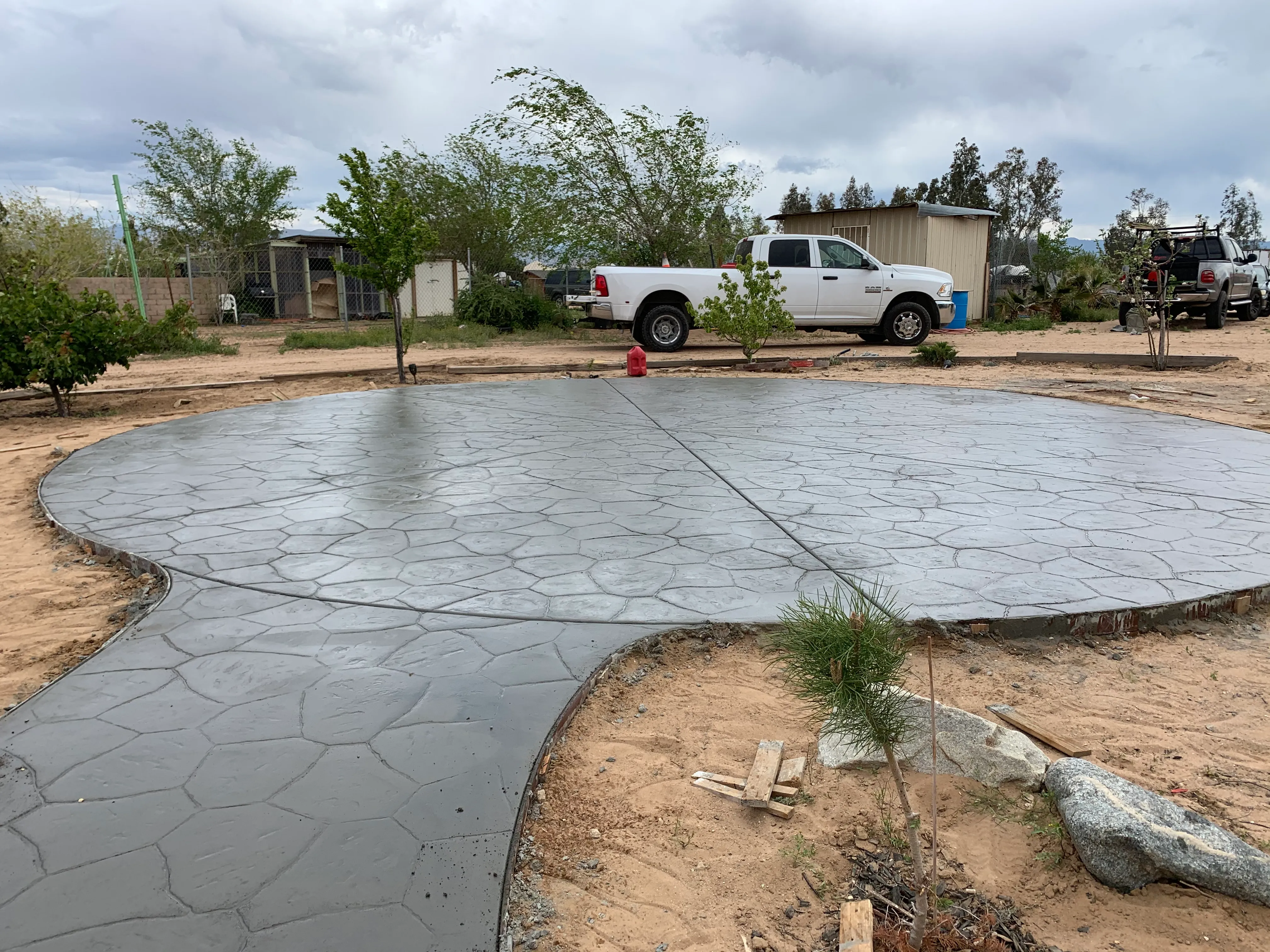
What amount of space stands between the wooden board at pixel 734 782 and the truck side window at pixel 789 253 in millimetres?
13835

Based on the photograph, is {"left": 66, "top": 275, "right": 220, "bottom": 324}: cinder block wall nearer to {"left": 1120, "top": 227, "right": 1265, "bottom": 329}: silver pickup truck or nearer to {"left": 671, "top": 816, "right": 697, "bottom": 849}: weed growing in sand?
{"left": 671, "top": 816, "right": 697, "bottom": 849}: weed growing in sand

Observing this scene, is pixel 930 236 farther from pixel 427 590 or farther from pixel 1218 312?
pixel 427 590

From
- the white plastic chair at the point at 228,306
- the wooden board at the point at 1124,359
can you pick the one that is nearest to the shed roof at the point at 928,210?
the wooden board at the point at 1124,359

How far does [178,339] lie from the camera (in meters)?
13.0

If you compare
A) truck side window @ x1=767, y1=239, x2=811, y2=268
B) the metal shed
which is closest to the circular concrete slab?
truck side window @ x1=767, y1=239, x2=811, y2=268

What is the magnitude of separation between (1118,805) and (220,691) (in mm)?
2789

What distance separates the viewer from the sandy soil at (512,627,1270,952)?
6.79 ft

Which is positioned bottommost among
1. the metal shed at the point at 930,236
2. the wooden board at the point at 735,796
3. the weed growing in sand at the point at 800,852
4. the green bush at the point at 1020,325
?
the weed growing in sand at the point at 800,852

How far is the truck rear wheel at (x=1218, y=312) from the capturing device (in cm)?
1934

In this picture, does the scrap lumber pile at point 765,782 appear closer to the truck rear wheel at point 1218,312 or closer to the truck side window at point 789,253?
the truck side window at point 789,253

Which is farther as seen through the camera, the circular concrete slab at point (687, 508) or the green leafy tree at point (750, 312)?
the green leafy tree at point (750, 312)

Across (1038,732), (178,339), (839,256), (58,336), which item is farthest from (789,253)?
(1038,732)

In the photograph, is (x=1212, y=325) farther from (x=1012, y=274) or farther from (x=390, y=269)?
(x=390, y=269)

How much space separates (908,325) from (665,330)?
4.50m
